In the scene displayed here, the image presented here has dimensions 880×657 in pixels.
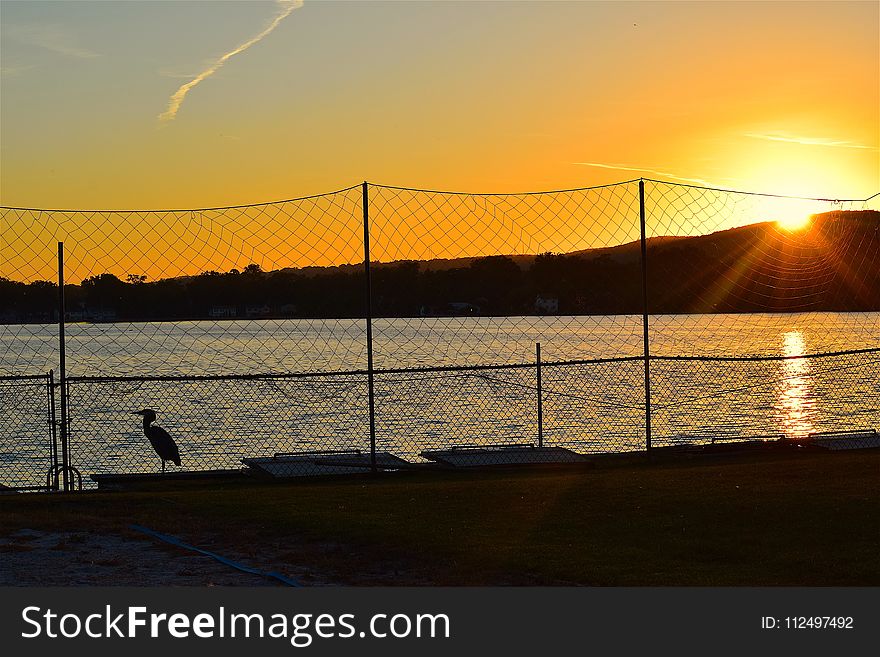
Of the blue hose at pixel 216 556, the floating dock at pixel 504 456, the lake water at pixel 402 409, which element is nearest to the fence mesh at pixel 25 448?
the lake water at pixel 402 409

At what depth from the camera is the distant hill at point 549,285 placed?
15750 millimetres

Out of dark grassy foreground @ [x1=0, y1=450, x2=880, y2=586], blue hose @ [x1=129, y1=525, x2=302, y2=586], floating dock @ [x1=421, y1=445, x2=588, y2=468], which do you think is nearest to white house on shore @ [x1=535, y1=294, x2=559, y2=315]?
floating dock @ [x1=421, y1=445, x2=588, y2=468]

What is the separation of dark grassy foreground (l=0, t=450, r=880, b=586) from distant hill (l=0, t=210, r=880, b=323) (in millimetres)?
3361

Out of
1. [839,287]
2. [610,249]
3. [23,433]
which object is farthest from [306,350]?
[610,249]

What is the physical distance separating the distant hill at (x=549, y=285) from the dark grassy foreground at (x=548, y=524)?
3361 mm

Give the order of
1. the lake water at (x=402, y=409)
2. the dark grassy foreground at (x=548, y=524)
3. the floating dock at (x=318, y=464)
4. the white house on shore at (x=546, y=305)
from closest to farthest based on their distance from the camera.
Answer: the dark grassy foreground at (x=548, y=524)
the floating dock at (x=318, y=464)
the white house on shore at (x=546, y=305)
the lake water at (x=402, y=409)

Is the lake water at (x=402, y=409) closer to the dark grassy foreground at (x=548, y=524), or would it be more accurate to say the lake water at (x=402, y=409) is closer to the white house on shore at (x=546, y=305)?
the white house on shore at (x=546, y=305)

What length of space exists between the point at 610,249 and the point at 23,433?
18533mm

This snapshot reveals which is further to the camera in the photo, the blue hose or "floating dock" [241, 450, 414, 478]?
"floating dock" [241, 450, 414, 478]

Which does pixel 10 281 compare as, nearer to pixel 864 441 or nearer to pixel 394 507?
pixel 394 507

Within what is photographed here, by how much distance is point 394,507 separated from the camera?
11.0 m

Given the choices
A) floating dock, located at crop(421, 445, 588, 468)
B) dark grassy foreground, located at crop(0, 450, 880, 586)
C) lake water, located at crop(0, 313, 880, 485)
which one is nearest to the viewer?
dark grassy foreground, located at crop(0, 450, 880, 586)

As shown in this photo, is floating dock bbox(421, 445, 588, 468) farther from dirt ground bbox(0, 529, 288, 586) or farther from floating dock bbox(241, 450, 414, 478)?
dirt ground bbox(0, 529, 288, 586)

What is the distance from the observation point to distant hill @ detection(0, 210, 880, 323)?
51.7 feet
